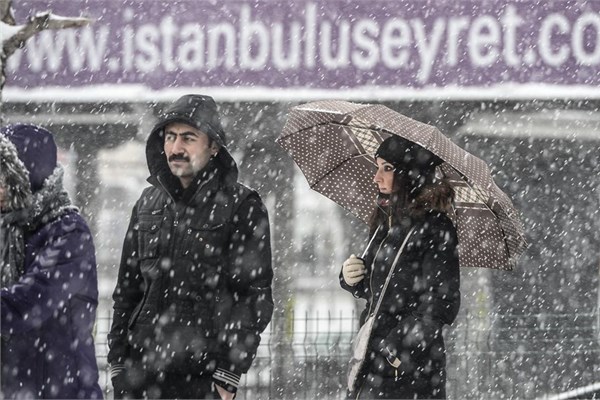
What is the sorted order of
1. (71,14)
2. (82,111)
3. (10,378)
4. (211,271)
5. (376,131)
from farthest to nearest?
1. (82,111)
2. (71,14)
3. (376,131)
4. (211,271)
5. (10,378)

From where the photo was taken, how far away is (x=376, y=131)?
627 centimetres

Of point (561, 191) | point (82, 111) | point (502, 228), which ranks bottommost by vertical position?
point (502, 228)

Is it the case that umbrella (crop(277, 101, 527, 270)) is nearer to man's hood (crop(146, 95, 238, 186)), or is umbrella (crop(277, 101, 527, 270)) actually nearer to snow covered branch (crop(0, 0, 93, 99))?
man's hood (crop(146, 95, 238, 186))

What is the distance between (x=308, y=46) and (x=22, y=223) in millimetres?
7381

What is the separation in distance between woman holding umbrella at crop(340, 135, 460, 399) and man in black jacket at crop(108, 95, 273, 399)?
0.54 meters

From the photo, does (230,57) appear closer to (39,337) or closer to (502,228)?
(502,228)

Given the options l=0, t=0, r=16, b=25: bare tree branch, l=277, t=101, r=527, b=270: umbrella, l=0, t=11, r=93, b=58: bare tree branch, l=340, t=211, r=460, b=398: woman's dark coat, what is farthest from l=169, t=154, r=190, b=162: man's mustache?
l=0, t=0, r=16, b=25: bare tree branch

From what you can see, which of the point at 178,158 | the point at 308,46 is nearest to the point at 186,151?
the point at 178,158

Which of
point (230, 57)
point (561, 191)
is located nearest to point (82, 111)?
point (230, 57)

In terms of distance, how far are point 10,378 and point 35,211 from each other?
24.9 inches

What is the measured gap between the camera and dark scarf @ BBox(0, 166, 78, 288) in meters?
4.32

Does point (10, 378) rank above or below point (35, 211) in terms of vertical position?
below

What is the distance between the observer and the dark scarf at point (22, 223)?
4320mm

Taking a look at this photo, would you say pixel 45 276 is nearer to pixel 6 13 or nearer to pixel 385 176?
pixel 385 176
